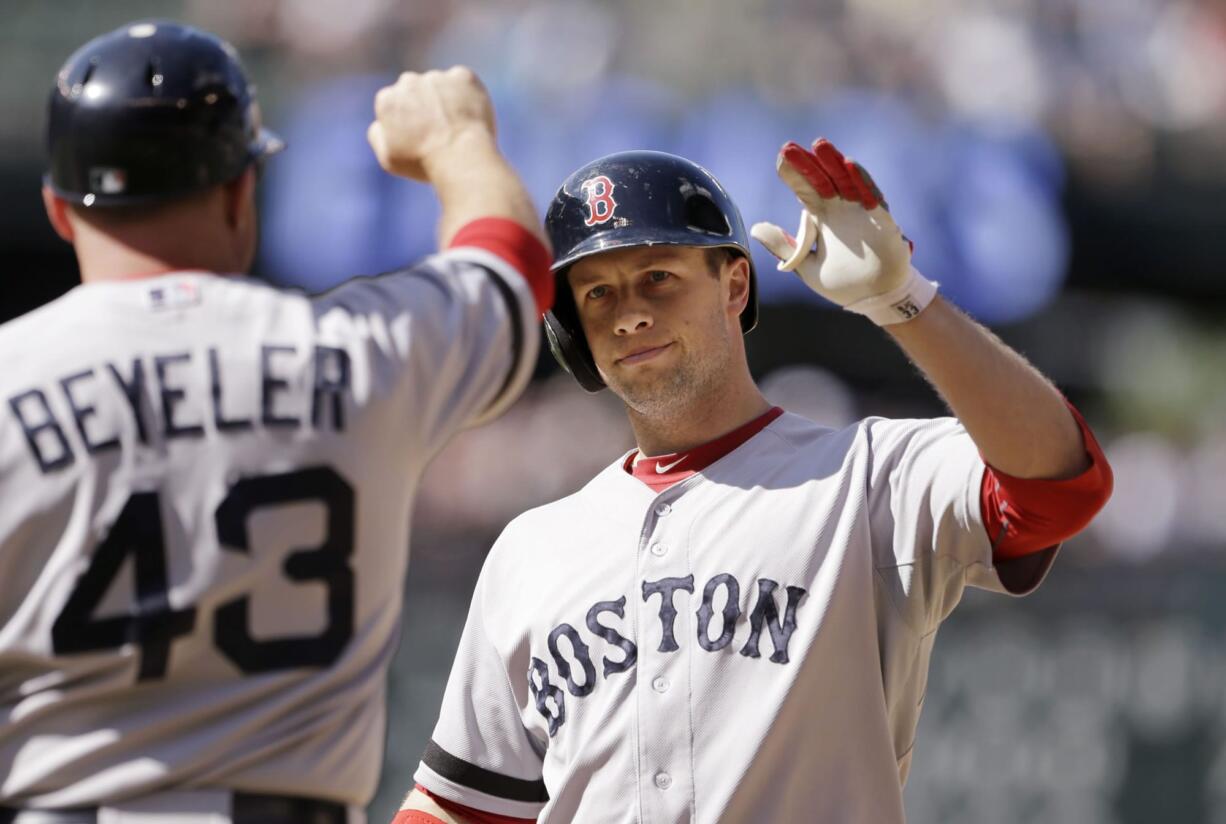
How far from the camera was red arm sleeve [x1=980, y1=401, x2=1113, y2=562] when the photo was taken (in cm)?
297

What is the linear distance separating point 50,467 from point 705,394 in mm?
1703

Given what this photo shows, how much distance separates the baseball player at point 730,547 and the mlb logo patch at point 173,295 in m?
1.15

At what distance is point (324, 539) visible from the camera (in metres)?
2.30

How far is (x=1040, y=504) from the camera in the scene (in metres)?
2.97

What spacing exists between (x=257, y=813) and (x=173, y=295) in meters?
0.69

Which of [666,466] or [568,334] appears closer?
[666,466]

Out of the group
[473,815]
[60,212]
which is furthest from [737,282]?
[60,212]

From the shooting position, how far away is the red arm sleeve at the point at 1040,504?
2.97 m

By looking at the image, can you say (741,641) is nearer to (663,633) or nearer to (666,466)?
(663,633)

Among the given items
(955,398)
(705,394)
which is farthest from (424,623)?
(955,398)

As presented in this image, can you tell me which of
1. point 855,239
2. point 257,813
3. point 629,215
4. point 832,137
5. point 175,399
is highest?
point 832,137

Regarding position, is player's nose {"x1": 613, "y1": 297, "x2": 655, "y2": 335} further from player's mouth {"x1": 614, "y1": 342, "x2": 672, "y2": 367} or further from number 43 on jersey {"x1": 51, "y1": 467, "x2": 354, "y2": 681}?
number 43 on jersey {"x1": 51, "y1": 467, "x2": 354, "y2": 681}

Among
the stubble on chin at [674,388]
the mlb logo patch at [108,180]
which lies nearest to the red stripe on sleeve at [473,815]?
the stubble on chin at [674,388]

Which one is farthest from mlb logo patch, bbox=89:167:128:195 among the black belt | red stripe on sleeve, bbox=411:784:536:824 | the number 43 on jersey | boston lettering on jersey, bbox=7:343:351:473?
red stripe on sleeve, bbox=411:784:536:824
